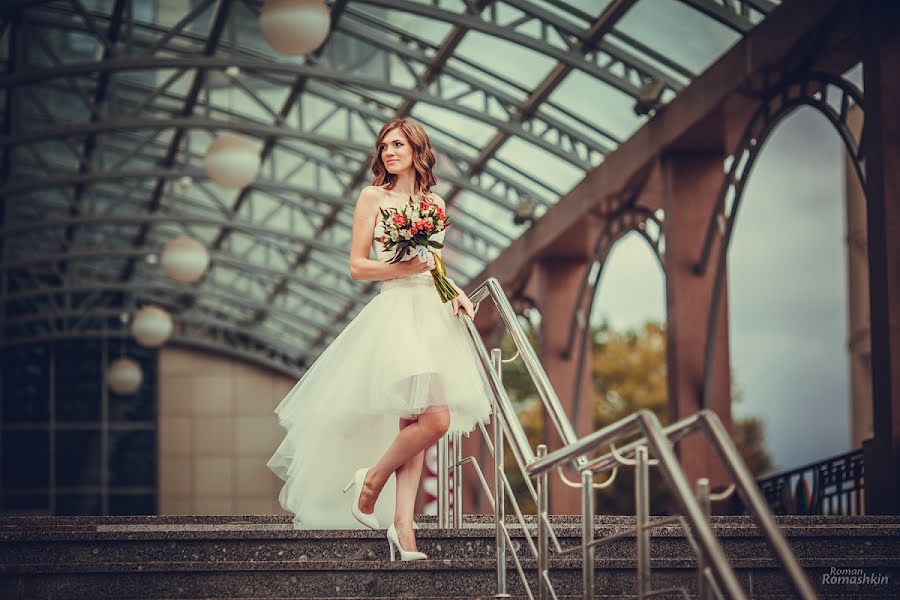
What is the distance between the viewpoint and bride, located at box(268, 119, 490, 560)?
207 inches

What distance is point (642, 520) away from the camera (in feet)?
12.8

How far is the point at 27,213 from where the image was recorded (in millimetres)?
23609

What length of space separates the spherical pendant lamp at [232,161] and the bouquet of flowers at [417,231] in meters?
7.01

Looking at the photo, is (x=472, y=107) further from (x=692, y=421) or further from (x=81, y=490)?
(x=81, y=490)

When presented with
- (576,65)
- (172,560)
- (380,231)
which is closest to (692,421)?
(380,231)

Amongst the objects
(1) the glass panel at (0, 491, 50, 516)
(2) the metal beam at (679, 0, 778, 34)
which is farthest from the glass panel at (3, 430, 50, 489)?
(2) the metal beam at (679, 0, 778, 34)

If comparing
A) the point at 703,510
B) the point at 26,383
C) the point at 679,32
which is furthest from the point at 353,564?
the point at 26,383

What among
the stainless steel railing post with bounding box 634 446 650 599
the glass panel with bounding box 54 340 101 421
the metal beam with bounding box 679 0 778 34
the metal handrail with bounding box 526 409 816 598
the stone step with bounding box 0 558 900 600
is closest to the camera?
the metal handrail with bounding box 526 409 816 598

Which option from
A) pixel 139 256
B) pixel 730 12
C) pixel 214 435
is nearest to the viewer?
pixel 730 12

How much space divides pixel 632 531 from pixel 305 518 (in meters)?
2.32

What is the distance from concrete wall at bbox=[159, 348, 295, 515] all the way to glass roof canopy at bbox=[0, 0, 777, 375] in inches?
302

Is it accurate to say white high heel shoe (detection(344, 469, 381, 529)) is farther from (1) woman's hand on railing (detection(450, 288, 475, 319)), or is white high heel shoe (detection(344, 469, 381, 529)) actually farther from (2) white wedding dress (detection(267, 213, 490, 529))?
(1) woman's hand on railing (detection(450, 288, 475, 319))

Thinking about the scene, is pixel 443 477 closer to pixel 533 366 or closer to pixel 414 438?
pixel 414 438

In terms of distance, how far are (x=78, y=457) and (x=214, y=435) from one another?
3285 mm
